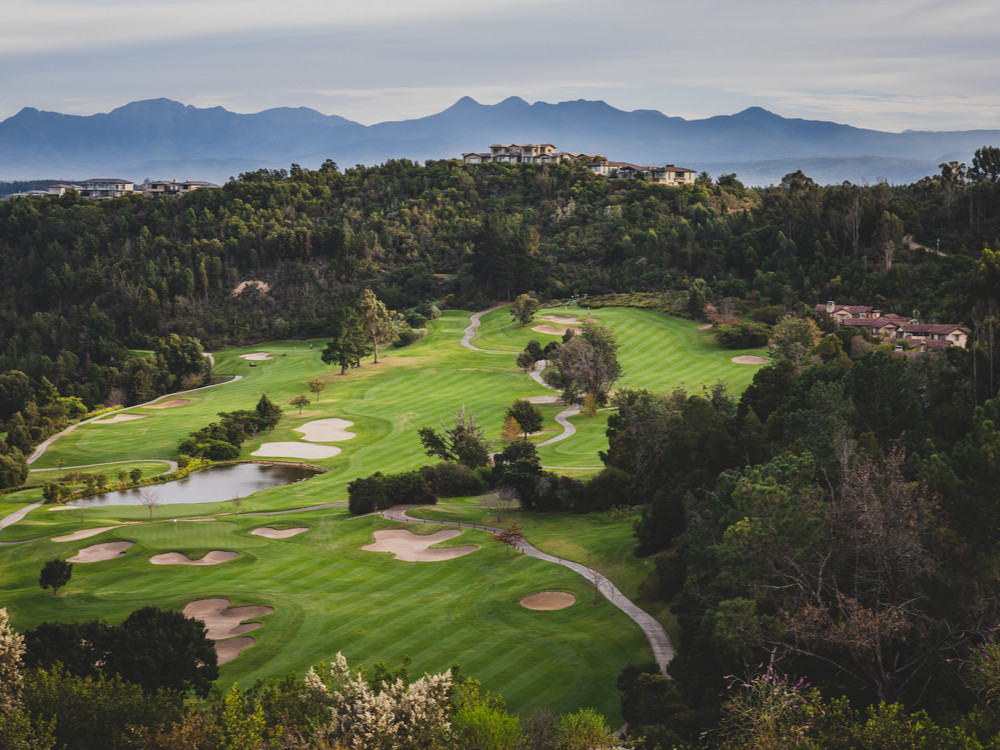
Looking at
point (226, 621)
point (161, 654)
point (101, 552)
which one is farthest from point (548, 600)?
point (101, 552)

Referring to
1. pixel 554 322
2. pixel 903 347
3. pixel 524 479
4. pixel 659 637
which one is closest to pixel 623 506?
pixel 524 479

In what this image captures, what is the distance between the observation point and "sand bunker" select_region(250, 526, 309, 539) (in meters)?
47.5

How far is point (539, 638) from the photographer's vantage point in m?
32.7

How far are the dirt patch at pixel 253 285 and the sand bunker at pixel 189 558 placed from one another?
311 ft

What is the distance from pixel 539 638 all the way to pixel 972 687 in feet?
50.5

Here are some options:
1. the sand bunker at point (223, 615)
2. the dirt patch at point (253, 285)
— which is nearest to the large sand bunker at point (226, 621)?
the sand bunker at point (223, 615)

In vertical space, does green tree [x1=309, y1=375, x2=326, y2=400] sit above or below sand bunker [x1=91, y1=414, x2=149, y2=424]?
above

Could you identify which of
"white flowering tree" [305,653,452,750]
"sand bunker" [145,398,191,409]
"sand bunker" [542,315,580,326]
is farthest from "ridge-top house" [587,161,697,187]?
"white flowering tree" [305,653,452,750]

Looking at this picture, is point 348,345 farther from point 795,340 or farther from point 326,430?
point 795,340

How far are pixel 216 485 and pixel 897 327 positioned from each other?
203 ft

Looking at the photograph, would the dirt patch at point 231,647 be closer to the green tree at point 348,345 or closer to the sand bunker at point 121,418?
the sand bunker at point 121,418

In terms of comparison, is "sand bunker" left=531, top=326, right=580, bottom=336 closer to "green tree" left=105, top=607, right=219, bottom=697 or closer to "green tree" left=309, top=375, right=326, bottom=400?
"green tree" left=309, top=375, right=326, bottom=400

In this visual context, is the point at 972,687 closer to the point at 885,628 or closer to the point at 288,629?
the point at 885,628

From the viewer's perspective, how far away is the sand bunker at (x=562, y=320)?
10538 centimetres
